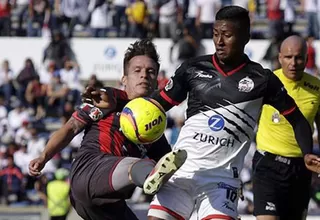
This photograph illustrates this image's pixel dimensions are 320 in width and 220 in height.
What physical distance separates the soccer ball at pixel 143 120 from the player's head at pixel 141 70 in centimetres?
54

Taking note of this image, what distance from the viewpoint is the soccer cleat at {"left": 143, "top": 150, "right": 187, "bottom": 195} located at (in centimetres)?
635

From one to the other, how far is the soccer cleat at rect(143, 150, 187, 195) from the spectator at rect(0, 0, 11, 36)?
16846 mm

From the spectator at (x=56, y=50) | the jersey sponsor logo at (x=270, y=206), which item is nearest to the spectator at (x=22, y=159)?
the spectator at (x=56, y=50)

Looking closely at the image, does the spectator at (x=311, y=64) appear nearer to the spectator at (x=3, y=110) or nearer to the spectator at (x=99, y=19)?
the spectator at (x=99, y=19)

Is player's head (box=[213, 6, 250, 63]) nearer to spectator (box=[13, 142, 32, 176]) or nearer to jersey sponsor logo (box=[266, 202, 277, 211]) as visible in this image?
jersey sponsor logo (box=[266, 202, 277, 211])

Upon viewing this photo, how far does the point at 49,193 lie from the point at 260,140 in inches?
316

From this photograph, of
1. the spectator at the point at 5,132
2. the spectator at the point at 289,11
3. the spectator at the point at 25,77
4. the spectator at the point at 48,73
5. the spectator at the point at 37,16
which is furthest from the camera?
the spectator at the point at 37,16

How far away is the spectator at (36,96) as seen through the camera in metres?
20.3

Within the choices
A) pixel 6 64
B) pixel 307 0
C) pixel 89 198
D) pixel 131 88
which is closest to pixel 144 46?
pixel 131 88

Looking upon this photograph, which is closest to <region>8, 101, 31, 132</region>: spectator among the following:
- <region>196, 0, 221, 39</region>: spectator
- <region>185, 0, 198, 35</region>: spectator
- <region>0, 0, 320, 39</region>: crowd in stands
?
<region>0, 0, 320, 39</region>: crowd in stands

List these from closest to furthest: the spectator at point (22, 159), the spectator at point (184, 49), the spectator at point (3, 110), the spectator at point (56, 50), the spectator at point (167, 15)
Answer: the spectator at point (22, 159) → the spectator at point (3, 110) → the spectator at point (184, 49) → the spectator at point (56, 50) → the spectator at point (167, 15)

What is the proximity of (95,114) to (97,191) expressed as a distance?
2.24 ft

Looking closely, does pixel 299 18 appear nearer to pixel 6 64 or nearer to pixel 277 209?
pixel 6 64

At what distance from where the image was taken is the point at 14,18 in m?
23.3
